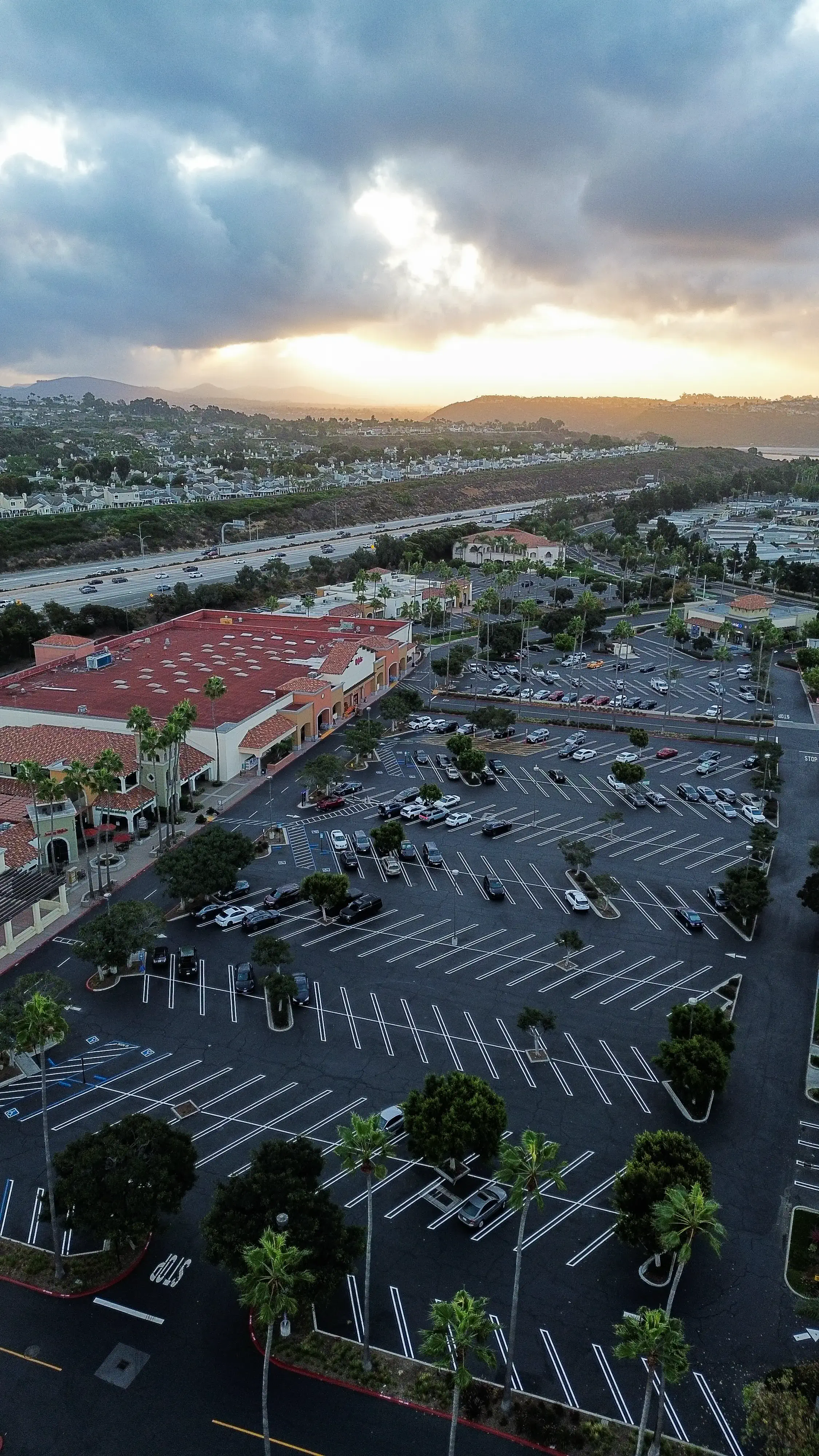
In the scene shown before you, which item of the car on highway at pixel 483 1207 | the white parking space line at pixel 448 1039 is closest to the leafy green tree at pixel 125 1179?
the car on highway at pixel 483 1207

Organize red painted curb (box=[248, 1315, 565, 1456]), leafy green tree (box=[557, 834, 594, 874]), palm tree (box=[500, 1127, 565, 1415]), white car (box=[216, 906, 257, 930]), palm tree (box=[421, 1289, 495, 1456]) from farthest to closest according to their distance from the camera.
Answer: leafy green tree (box=[557, 834, 594, 874])
white car (box=[216, 906, 257, 930])
red painted curb (box=[248, 1315, 565, 1456])
palm tree (box=[500, 1127, 565, 1415])
palm tree (box=[421, 1289, 495, 1456])

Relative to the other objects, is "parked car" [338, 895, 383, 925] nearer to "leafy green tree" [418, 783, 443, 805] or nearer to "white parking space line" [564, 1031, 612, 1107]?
"leafy green tree" [418, 783, 443, 805]

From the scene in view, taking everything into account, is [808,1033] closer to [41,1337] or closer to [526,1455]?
[526,1455]

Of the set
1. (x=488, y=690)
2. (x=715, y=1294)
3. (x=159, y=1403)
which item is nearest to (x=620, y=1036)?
(x=715, y=1294)

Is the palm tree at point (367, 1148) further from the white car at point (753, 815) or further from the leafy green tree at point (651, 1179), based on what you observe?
the white car at point (753, 815)

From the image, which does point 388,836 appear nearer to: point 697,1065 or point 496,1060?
point 496,1060

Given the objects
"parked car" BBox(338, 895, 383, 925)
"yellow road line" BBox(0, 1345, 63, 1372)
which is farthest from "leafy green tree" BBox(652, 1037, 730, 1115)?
"yellow road line" BBox(0, 1345, 63, 1372)
